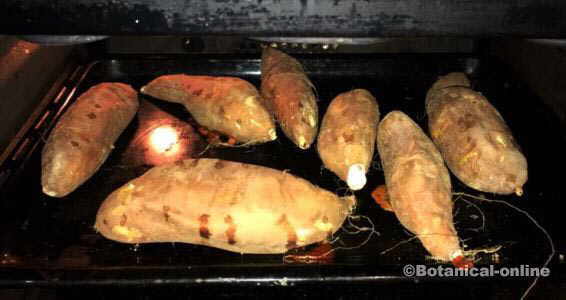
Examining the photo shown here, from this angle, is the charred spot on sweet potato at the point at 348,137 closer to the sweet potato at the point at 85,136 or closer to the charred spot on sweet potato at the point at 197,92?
the charred spot on sweet potato at the point at 197,92

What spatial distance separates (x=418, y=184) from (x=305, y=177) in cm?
28

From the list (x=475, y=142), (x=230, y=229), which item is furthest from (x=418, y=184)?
(x=230, y=229)

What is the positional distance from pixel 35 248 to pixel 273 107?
0.71 meters

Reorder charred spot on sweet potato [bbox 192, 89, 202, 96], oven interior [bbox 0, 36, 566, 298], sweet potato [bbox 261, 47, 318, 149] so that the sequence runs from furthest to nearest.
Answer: charred spot on sweet potato [bbox 192, 89, 202, 96] → sweet potato [bbox 261, 47, 318, 149] → oven interior [bbox 0, 36, 566, 298]

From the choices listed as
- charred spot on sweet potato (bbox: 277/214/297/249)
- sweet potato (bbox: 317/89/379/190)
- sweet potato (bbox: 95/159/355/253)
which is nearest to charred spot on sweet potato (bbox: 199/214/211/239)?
sweet potato (bbox: 95/159/355/253)

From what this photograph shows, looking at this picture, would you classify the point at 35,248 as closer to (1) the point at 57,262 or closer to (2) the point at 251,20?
(1) the point at 57,262

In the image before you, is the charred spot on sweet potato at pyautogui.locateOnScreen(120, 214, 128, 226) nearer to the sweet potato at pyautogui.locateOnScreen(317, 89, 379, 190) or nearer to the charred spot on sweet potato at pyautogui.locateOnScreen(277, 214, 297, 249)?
the charred spot on sweet potato at pyautogui.locateOnScreen(277, 214, 297, 249)

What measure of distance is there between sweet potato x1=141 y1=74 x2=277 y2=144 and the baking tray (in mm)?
43

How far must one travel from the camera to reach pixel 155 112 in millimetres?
1482

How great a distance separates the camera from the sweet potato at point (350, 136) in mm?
1198

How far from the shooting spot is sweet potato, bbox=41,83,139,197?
3.85ft

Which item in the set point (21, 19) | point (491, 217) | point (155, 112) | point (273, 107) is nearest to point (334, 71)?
point (273, 107)

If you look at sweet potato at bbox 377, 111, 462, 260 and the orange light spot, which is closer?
sweet potato at bbox 377, 111, 462, 260

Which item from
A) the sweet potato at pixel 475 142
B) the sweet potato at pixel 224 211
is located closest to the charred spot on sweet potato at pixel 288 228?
the sweet potato at pixel 224 211
